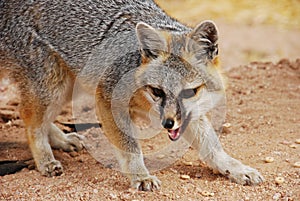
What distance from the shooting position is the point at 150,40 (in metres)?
4.83

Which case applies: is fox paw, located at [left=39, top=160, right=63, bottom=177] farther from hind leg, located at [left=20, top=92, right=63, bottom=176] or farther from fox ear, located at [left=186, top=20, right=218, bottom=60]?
fox ear, located at [left=186, top=20, right=218, bottom=60]

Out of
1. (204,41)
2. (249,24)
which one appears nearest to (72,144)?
(204,41)

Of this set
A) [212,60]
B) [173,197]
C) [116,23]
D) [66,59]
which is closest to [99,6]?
[116,23]

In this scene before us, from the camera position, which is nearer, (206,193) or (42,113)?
(206,193)

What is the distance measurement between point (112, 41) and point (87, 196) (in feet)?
5.11

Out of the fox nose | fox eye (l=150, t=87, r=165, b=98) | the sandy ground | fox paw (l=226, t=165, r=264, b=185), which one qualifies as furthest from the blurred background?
the fox nose

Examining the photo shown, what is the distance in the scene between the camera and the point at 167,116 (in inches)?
175

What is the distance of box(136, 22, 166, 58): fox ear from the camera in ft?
15.6

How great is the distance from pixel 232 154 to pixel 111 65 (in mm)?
1484

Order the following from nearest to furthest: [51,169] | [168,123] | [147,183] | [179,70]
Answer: [168,123] < [179,70] < [147,183] < [51,169]

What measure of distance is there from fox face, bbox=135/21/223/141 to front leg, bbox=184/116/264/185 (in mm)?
419

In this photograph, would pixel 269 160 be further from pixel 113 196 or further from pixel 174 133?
pixel 113 196

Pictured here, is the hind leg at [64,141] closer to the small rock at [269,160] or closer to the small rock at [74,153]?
the small rock at [74,153]

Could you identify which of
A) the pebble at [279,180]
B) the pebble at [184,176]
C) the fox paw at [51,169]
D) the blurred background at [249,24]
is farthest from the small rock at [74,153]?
the blurred background at [249,24]
